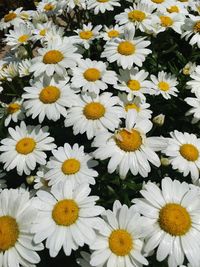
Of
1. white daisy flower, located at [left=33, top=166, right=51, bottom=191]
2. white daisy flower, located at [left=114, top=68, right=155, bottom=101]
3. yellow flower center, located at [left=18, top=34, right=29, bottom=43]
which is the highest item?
yellow flower center, located at [left=18, top=34, right=29, bottom=43]

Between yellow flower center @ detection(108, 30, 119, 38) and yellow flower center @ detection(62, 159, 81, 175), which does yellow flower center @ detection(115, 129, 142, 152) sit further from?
yellow flower center @ detection(108, 30, 119, 38)

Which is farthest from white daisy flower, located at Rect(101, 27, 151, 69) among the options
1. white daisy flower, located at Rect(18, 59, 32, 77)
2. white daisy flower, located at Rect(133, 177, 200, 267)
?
white daisy flower, located at Rect(133, 177, 200, 267)

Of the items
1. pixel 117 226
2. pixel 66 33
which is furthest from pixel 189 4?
pixel 117 226

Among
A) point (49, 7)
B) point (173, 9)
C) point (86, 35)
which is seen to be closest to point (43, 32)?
point (86, 35)

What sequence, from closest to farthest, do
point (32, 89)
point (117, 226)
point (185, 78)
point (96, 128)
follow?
point (117, 226), point (96, 128), point (32, 89), point (185, 78)

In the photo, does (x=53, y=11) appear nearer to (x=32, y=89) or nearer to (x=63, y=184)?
(x=32, y=89)

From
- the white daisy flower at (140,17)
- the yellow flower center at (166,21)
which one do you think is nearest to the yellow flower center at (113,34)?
the white daisy flower at (140,17)
